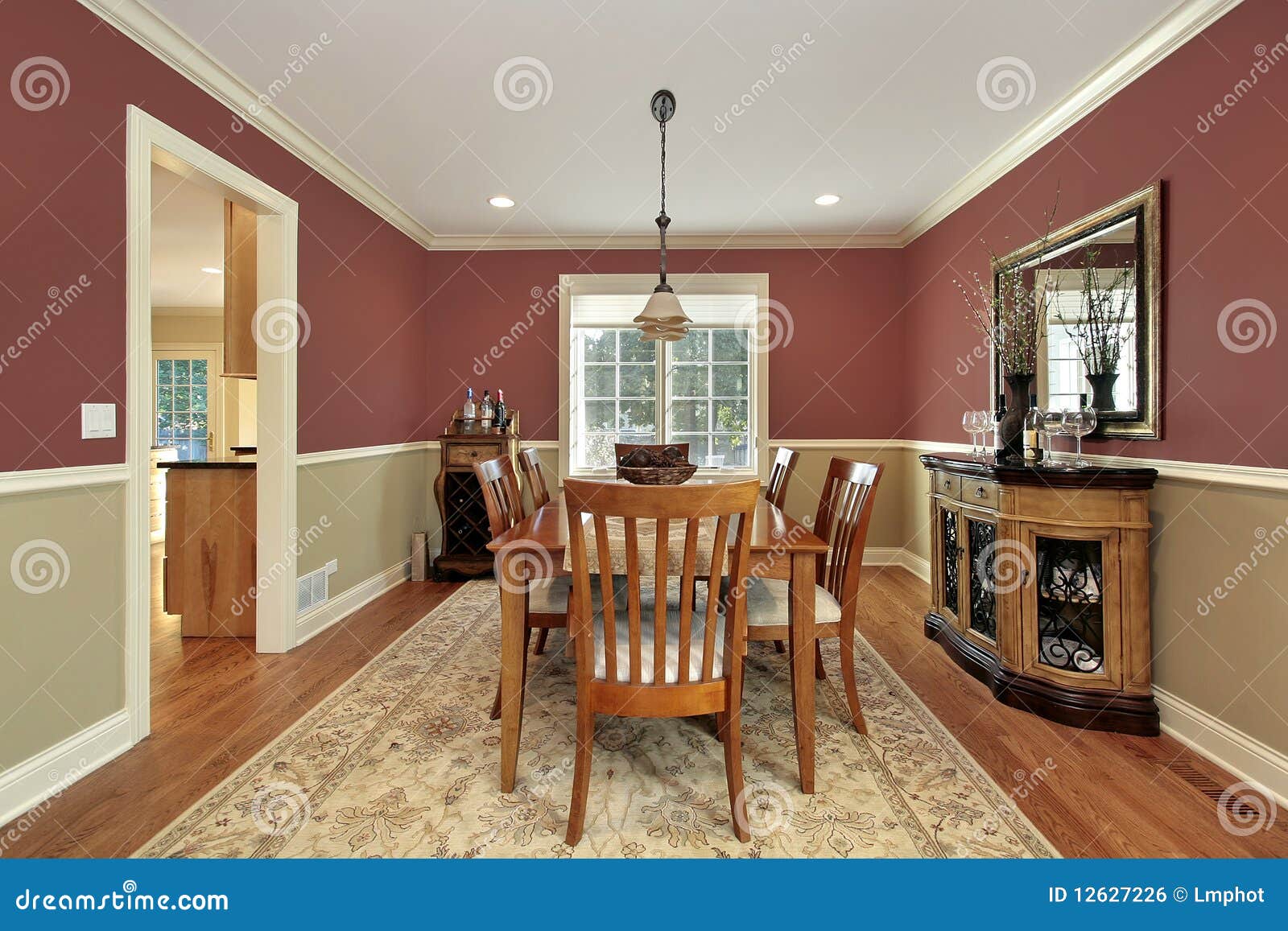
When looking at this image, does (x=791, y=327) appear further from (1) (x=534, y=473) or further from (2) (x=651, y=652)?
(2) (x=651, y=652)

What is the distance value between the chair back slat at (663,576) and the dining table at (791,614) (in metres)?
0.21

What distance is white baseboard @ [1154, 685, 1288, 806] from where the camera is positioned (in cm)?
188

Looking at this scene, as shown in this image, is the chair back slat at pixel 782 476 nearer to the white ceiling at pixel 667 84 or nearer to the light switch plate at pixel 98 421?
the white ceiling at pixel 667 84

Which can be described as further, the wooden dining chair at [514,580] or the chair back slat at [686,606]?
the wooden dining chair at [514,580]

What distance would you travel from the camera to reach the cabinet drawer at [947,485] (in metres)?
2.99

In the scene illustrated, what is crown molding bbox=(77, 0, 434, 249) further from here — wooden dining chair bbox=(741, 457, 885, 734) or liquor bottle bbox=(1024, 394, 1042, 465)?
liquor bottle bbox=(1024, 394, 1042, 465)

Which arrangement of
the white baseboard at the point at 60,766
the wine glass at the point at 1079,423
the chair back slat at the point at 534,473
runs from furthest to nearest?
1. the chair back slat at the point at 534,473
2. the wine glass at the point at 1079,423
3. the white baseboard at the point at 60,766

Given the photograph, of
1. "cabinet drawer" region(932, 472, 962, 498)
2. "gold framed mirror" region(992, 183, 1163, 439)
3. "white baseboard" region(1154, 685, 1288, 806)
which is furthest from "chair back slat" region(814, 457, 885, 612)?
"white baseboard" region(1154, 685, 1288, 806)

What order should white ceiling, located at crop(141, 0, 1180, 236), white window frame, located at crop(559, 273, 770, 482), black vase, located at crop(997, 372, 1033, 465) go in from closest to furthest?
white ceiling, located at crop(141, 0, 1180, 236), black vase, located at crop(997, 372, 1033, 465), white window frame, located at crop(559, 273, 770, 482)

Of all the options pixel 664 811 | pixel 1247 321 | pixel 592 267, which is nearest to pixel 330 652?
pixel 664 811

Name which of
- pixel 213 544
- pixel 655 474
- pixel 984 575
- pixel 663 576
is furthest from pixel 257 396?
pixel 984 575

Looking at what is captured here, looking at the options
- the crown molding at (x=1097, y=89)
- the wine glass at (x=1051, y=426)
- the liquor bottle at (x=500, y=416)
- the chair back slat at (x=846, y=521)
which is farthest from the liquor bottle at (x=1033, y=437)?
the liquor bottle at (x=500, y=416)

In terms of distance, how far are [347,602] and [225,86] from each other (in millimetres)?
2614

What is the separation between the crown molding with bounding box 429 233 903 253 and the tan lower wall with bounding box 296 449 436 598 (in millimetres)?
1686
